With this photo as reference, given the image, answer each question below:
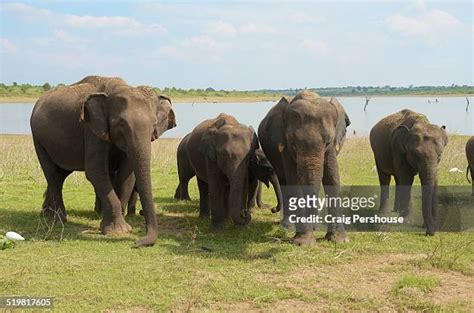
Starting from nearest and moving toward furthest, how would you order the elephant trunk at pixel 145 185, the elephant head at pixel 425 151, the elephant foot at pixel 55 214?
the elephant trunk at pixel 145 185, the elephant head at pixel 425 151, the elephant foot at pixel 55 214

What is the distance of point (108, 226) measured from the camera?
360 inches

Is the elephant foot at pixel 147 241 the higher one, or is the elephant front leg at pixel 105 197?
the elephant front leg at pixel 105 197

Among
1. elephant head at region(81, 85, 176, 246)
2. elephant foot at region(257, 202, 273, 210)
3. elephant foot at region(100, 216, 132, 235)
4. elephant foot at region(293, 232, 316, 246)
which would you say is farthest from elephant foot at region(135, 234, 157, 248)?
elephant foot at region(257, 202, 273, 210)

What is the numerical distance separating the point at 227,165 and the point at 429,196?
323cm

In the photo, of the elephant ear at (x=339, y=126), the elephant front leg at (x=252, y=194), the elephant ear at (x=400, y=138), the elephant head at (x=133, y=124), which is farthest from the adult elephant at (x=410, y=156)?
the elephant head at (x=133, y=124)

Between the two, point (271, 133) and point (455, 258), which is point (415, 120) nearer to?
point (271, 133)

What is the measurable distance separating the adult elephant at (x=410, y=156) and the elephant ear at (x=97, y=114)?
5.06 m

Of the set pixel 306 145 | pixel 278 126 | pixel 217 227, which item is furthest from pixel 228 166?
pixel 306 145

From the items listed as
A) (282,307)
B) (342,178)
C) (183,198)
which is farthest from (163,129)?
(342,178)

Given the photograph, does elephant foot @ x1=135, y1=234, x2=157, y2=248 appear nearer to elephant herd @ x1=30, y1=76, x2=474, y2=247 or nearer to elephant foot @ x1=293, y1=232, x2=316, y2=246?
elephant herd @ x1=30, y1=76, x2=474, y2=247

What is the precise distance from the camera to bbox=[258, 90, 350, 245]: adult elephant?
777 centimetres

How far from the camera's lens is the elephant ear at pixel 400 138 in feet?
33.4

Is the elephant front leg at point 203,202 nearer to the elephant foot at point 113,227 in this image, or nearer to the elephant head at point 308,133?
the elephant foot at point 113,227

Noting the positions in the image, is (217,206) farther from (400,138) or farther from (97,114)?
(400,138)
